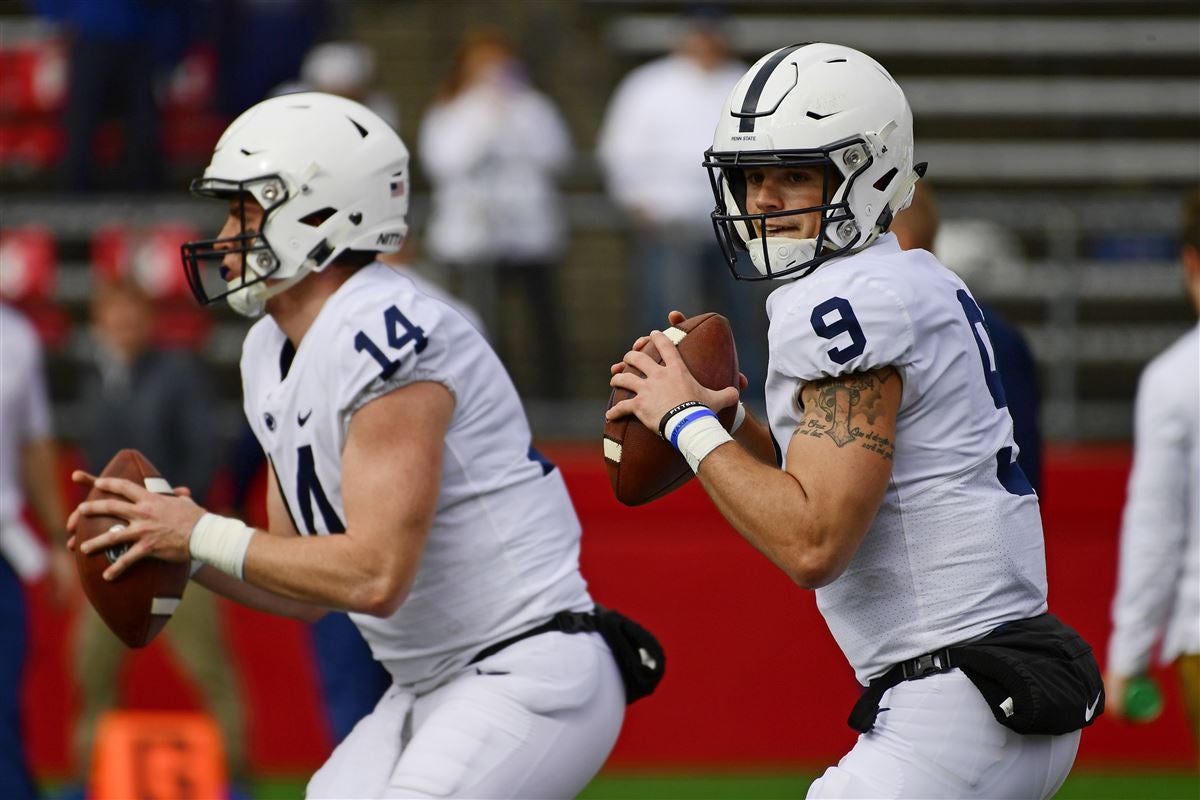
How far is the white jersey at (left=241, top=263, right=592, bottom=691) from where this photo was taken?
3.35 metres

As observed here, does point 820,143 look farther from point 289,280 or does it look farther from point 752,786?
point 752,786

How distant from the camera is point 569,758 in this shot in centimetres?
339

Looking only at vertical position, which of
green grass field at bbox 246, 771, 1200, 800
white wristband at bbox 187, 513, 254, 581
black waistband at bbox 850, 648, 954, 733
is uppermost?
white wristband at bbox 187, 513, 254, 581

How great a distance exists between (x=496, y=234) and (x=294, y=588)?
445 centimetres

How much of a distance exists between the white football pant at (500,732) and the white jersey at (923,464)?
66cm

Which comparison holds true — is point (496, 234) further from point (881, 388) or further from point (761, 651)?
point (881, 388)

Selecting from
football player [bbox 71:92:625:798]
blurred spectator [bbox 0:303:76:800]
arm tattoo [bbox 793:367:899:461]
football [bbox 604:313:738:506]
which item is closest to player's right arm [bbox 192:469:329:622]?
football player [bbox 71:92:625:798]

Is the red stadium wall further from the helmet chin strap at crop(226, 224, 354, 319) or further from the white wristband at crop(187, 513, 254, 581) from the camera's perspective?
the white wristband at crop(187, 513, 254, 581)

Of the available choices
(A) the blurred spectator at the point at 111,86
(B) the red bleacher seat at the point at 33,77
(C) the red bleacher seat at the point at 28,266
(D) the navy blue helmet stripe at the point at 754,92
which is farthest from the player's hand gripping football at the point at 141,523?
(B) the red bleacher seat at the point at 33,77

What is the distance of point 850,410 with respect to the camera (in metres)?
2.77

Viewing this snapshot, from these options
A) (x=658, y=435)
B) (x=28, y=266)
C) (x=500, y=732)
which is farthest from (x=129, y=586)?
(x=28, y=266)

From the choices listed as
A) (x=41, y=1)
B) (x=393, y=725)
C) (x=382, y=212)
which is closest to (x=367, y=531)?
(x=393, y=725)

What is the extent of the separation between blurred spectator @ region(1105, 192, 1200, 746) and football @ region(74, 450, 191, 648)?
7.88 feet

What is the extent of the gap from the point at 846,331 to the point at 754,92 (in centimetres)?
50
